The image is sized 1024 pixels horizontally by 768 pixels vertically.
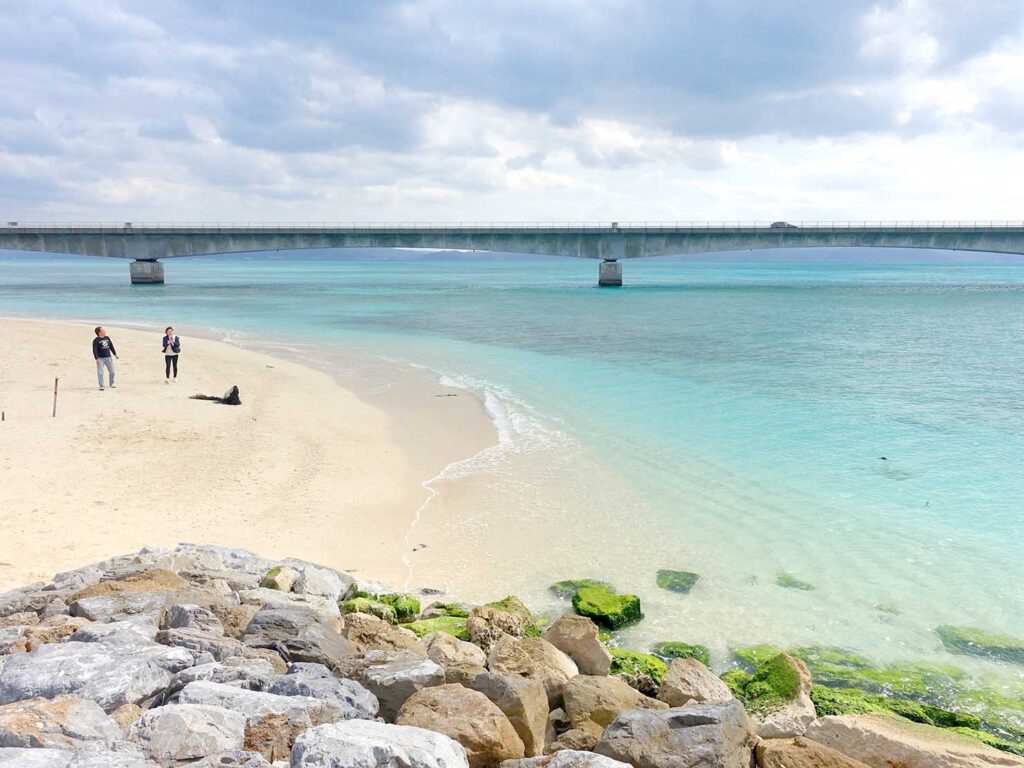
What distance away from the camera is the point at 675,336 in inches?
1695

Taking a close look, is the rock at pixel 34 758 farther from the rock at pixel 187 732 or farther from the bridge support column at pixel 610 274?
the bridge support column at pixel 610 274

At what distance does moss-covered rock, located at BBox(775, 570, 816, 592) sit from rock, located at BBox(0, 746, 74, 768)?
9.44 m

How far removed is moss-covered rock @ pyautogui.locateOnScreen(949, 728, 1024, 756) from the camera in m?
7.12

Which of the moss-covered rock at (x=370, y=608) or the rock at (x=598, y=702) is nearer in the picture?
the rock at (x=598, y=702)

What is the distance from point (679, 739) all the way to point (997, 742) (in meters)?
3.99

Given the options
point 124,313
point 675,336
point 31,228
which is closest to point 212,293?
point 31,228

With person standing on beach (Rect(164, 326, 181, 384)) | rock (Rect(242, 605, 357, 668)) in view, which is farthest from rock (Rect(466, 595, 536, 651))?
person standing on beach (Rect(164, 326, 181, 384))

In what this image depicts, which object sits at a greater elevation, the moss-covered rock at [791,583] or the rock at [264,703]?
the rock at [264,703]

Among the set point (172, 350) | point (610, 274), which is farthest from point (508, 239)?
point (172, 350)

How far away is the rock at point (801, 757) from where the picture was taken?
5.66m

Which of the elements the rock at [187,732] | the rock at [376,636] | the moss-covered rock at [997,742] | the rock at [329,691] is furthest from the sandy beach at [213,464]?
the moss-covered rock at [997,742]

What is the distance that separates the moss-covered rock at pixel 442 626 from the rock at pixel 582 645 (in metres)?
1.04

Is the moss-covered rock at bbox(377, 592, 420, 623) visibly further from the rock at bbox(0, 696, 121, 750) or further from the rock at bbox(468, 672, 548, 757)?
the rock at bbox(0, 696, 121, 750)

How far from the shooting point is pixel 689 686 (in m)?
7.09
